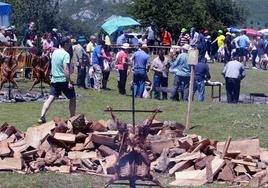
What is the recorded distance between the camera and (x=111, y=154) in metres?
11.9

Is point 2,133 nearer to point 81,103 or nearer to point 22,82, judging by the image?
point 81,103

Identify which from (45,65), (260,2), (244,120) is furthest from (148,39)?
(260,2)

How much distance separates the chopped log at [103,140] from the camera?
12.1m

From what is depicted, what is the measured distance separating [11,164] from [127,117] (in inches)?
233

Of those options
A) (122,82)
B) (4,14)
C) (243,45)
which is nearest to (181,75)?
(122,82)

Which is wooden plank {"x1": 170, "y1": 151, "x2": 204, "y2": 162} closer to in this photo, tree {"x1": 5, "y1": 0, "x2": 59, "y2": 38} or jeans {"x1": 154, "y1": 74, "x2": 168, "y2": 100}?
jeans {"x1": 154, "y1": 74, "x2": 168, "y2": 100}

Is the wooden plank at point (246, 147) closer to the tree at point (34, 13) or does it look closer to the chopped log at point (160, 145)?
the chopped log at point (160, 145)

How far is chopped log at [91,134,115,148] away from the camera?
1208 centimetres

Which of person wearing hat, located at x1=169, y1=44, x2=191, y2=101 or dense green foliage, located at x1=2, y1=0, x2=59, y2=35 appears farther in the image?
dense green foliage, located at x1=2, y1=0, x2=59, y2=35

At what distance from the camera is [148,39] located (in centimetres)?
3600

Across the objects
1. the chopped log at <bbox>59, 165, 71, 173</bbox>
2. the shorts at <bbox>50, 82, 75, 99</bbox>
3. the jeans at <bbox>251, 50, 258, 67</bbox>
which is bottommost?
the jeans at <bbox>251, 50, 258, 67</bbox>

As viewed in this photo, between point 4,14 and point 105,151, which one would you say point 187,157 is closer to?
point 105,151

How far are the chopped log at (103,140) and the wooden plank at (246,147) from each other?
1.67 metres

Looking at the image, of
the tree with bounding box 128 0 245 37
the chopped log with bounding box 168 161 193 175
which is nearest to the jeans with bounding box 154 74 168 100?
the chopped log with bounding box 168 161 193 175
